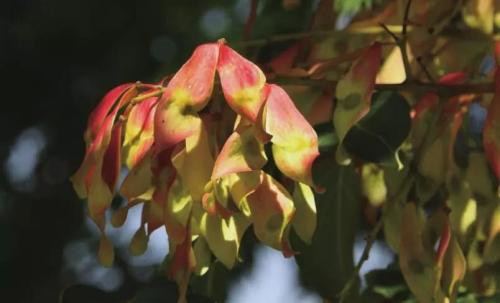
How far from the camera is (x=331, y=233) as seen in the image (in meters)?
0.90

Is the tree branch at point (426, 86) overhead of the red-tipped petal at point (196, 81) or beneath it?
beneath

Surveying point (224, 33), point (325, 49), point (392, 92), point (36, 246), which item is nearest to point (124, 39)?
point (224, 33)

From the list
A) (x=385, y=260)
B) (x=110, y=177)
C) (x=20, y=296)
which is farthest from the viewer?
(x=20, y=296)

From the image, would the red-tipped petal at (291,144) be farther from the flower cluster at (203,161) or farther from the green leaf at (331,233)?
the green leaf at (331,233)

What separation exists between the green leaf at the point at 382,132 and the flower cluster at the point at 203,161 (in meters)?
0.10

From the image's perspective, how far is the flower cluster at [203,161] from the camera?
0.67m

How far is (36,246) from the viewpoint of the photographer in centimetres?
187

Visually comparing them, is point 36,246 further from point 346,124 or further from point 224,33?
point 346,124

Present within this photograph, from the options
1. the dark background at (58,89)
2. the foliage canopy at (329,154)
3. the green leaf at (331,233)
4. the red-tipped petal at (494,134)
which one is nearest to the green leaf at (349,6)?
the foliage canopy at (329,154)

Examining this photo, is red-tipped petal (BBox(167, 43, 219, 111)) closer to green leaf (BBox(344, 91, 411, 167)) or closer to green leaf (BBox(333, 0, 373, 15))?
green leaf (BBox(344, 91, 411, 167))

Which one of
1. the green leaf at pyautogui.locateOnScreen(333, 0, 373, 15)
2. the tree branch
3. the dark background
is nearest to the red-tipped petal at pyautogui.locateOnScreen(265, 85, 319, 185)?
the tree branch

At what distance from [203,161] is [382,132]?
17 cm

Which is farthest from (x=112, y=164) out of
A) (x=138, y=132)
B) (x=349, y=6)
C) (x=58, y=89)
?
(x=58, y=89)

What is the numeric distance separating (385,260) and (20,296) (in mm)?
682
